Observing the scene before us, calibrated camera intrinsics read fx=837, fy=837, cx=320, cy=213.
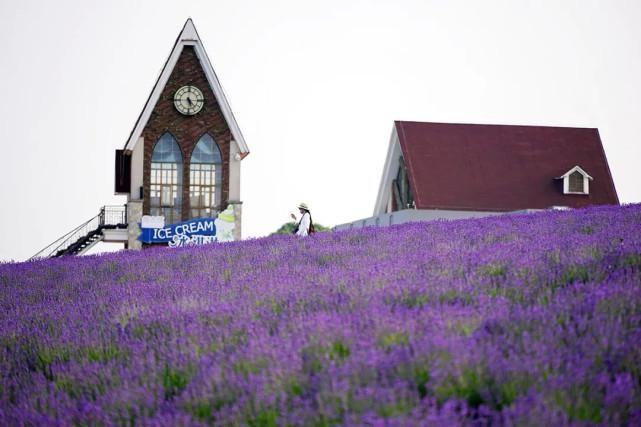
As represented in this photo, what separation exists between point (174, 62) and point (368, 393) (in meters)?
34.5

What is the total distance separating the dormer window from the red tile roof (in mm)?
309

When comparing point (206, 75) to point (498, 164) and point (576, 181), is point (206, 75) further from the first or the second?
point (576, 181)

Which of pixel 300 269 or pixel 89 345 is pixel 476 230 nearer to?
pixel 300 269

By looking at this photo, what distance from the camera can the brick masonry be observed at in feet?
121

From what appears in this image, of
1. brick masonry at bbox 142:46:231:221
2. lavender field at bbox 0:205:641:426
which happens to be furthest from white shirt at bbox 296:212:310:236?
brick masonry at bbox 142:46:231:221

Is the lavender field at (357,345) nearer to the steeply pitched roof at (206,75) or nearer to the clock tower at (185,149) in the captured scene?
the clock tower at (185,149)

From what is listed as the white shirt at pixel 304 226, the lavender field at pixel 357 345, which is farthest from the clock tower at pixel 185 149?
the lavender field at pixel 357 345

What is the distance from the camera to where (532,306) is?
5.84 meters

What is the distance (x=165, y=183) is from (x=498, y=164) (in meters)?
16.0

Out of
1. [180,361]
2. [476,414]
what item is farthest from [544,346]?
[180,361]

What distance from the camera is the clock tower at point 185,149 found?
36.8m

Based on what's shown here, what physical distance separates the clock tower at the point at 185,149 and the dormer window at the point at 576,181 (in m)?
15.5

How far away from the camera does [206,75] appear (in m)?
37.8

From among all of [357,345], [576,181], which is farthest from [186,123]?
[357,345]
